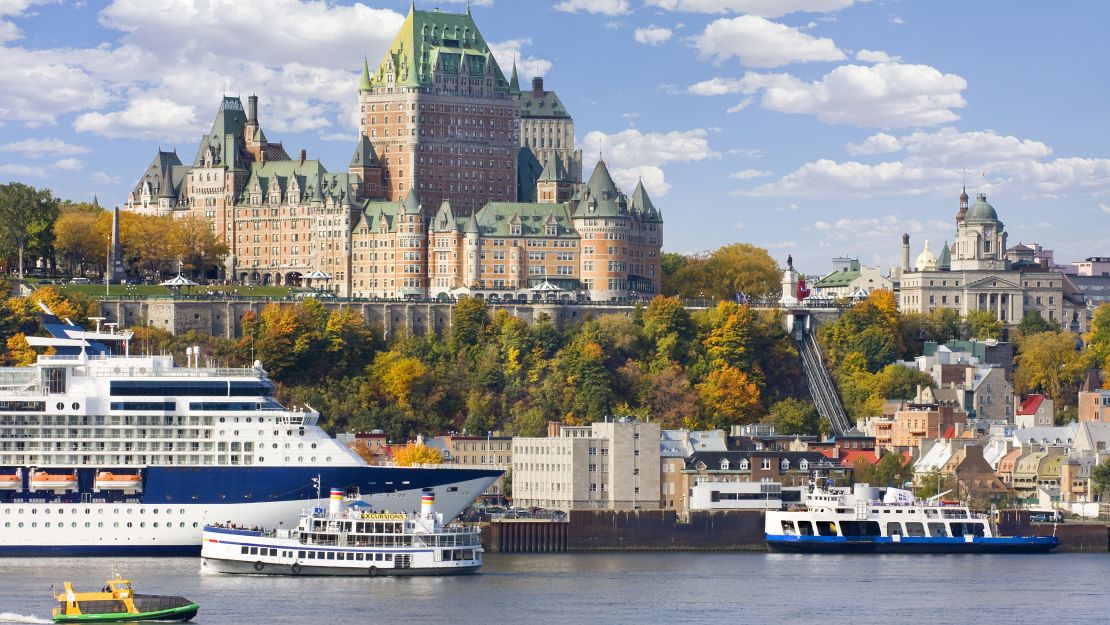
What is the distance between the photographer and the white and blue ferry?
134 meters

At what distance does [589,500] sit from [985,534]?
20.5 m

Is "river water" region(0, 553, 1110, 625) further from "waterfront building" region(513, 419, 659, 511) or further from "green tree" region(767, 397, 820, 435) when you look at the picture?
"green tree" region(767, 397, 820, 435)

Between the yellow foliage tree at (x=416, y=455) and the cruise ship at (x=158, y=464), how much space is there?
23.1 m

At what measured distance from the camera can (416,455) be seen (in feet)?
494

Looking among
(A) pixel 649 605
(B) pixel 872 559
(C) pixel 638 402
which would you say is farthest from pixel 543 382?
(A) pixel 649 605

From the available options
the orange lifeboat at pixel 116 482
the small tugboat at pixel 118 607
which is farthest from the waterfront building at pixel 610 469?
the small tugboat at pixel 118 607

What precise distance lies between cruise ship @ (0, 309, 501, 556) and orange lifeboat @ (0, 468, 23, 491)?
0.07m

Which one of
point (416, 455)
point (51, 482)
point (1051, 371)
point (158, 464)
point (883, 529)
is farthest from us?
point (1051, 371)

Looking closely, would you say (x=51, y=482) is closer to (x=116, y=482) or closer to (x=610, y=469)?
(x=116, y=482)

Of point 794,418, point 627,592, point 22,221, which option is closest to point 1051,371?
point 794,418

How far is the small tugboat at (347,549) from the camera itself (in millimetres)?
113188

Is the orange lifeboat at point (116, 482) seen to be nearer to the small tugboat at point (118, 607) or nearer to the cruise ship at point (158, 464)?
the cruise ship at point (158, 464)

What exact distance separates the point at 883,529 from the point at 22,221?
84574 mm

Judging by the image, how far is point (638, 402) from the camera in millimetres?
176375
